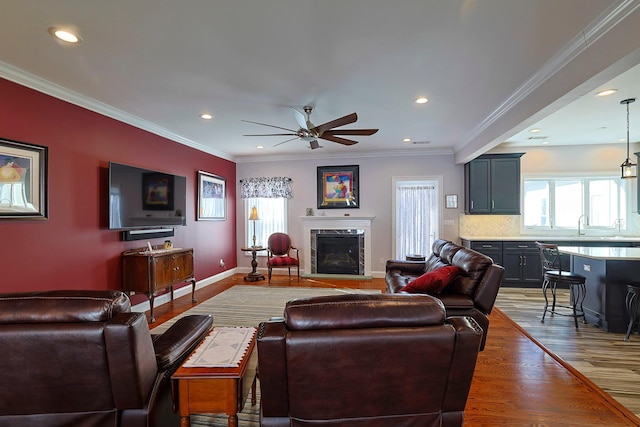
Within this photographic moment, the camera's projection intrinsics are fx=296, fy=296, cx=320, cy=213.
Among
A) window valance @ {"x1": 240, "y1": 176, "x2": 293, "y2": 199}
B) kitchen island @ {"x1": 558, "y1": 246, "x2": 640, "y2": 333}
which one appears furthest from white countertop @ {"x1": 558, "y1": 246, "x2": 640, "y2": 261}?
window valance @ {"x1": 240, "y1": 176, "x2": 293, "y2": 199}

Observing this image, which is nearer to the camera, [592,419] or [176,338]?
[176,338]

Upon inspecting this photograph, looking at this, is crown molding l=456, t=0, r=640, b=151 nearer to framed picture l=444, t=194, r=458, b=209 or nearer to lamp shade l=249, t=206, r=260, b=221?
framed picture l=444, t=194, r=458, b=209

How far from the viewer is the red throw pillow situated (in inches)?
104

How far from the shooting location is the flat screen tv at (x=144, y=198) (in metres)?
3.53

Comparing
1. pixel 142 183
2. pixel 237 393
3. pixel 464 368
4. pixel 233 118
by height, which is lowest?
pixel 237 393

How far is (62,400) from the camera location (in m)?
1.24

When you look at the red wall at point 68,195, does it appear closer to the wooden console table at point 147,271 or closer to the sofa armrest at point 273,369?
the wooden console table at point 147,271

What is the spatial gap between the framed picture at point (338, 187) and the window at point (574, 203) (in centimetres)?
337

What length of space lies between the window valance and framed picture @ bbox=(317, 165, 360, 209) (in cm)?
73

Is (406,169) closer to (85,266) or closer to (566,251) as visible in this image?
(566,251)

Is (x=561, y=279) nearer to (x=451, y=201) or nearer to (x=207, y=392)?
(x=451, y=201)

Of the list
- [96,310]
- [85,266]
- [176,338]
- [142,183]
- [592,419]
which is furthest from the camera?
[142,183]

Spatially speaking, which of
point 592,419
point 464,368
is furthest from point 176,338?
point 592,419

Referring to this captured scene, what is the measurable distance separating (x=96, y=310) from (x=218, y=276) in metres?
4.99
